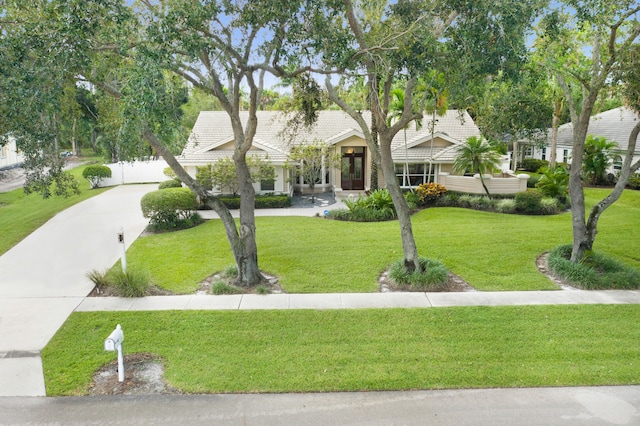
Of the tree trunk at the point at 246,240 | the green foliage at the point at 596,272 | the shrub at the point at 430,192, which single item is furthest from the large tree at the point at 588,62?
the shrub at the point at 430,192

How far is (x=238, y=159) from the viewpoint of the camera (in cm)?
1128

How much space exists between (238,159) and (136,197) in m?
15.1

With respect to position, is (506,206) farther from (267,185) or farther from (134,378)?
(134,378)

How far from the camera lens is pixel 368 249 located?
47.4ft

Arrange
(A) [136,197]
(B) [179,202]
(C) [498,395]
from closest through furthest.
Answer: (C) [498,395] < (B) [179,202] < (A) [136,197]

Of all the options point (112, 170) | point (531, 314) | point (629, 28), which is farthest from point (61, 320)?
point (112, 170)

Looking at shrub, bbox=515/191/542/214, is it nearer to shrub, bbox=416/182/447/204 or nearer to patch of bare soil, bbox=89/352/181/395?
shrub, bbox=416/182/447/204

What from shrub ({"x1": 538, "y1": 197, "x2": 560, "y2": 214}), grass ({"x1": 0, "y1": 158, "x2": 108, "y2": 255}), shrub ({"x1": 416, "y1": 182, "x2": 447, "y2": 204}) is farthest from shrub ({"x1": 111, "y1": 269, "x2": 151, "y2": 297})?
shrub ({"x1": 538, "y1": 197, "x2": 560, "y2": 214})

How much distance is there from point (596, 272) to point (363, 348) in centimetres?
707

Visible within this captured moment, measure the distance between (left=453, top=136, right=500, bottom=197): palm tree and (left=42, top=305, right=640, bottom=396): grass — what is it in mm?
12074

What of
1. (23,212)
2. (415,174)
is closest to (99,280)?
(23,212)

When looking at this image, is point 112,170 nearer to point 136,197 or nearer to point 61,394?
point 136,197

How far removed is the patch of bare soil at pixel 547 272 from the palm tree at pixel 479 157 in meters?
8.10

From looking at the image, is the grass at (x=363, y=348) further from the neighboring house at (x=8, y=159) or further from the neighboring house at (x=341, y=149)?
the neighboring house at (x=8, y=159)
